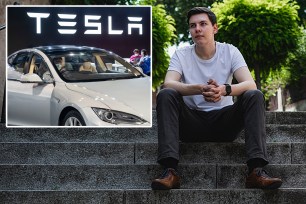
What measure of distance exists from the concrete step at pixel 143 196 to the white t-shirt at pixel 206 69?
74 cm

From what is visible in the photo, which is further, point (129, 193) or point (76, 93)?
point (76, 93)

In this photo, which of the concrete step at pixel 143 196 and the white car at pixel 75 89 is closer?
the concrete step at pixel 143 196

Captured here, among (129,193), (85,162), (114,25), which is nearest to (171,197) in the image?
(129,193)

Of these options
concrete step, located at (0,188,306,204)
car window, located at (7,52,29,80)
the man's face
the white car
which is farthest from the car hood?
concrete step, located at (0,188,306,204)

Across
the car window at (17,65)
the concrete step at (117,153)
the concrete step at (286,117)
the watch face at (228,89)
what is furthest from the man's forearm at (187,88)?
the concrete step at (286,117)

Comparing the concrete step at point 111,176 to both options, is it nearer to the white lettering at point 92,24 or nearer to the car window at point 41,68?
the car window at point 41,68

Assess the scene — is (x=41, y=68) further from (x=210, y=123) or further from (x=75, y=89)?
(x=210, y=123)

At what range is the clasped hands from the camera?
13.9ft

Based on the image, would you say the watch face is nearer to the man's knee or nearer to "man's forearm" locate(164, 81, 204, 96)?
"man's forearm" locate(164, 81, 204, 96)

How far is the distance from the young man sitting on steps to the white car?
73cm

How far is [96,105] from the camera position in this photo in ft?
17.0

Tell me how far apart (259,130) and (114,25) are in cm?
172

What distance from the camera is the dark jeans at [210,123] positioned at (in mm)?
4027

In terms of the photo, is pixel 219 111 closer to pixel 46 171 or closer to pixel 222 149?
pixel 222 149
